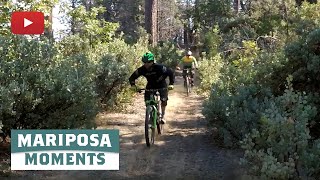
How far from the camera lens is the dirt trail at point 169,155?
638cm

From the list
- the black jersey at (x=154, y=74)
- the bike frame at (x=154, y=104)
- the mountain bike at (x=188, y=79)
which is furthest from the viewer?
the mountain bike at (x=188, y=79)

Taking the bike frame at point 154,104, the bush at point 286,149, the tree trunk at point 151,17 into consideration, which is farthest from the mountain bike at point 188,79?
the bush at point 286,149

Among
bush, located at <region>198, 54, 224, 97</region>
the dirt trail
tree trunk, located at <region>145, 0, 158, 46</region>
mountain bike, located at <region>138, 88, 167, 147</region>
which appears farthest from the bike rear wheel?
tree trunk, located at <region>145, 0, 158, 46</region>

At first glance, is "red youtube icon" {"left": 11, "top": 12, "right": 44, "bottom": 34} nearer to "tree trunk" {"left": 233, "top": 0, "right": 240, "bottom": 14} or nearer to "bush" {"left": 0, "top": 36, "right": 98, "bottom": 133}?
"bush" {"left": 0, "top": 36, "right": 98, "bottom": 133}

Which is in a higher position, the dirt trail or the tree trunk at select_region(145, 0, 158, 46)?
the tree trunk at select_region(145, 0, 158, 46)

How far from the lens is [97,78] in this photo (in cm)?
1083

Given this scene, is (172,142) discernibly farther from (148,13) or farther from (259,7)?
(259,7)

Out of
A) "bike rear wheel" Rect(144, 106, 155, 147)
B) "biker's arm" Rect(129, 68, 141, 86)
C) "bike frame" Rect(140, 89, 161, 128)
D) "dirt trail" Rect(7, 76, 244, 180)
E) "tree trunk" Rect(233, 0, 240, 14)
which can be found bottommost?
"dirt trail" Rect(7, 76, 244, 180)

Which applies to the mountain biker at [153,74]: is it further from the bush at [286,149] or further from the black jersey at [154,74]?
the bush at [286,149]

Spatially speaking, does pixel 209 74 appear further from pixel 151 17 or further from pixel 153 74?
pixel 153 74

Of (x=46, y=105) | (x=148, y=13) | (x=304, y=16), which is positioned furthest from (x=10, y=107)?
(x=148, y=13)

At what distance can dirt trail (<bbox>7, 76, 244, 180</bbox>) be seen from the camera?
20.9 feet

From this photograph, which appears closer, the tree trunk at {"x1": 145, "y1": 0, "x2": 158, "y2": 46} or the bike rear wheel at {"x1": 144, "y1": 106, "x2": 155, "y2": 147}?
the bike rear wheel at {"x1": 144, "y1": 106, "x2": 155, "y2": 147}

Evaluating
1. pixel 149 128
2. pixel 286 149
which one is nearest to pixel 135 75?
pixel 149 128
